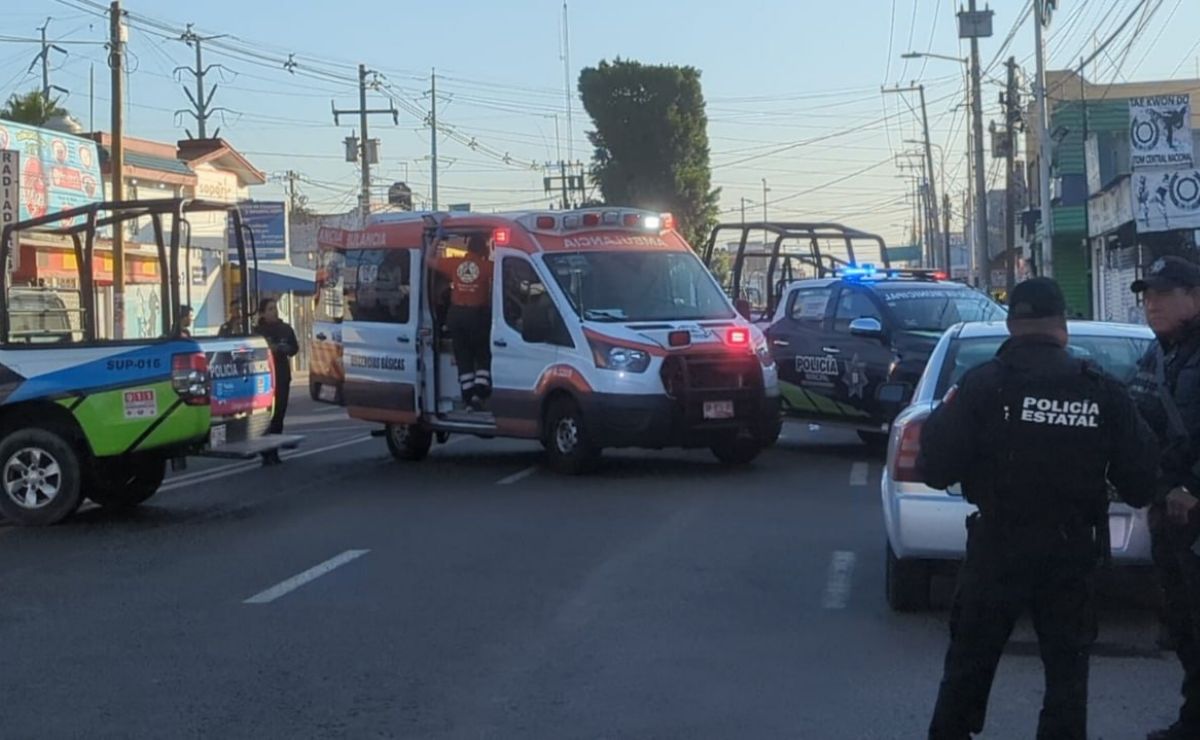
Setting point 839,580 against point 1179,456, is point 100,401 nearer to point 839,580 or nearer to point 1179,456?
point 839,580

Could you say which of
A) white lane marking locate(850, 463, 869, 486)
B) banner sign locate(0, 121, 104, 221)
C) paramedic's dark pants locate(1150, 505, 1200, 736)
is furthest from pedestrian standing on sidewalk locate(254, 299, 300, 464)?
banner sign locate(0, 121, 104, 221)

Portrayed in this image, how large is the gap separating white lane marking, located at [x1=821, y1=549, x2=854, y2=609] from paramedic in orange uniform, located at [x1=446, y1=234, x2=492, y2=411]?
6.45 m

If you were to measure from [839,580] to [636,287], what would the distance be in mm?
6626

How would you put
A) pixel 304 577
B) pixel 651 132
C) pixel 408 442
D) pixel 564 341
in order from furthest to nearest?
pixel 651 132 < pixel 408 442 < pixel 564 341 < pixel 304 577

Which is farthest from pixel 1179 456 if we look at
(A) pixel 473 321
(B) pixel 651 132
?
(B) pixel 651 132

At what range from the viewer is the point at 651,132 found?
65812 millimetres

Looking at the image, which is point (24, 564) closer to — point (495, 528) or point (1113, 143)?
point (495, 528)

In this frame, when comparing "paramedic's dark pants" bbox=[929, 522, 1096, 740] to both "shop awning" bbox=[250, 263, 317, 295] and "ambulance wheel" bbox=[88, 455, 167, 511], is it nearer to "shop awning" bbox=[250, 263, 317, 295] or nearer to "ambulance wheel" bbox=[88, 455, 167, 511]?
"ambulance wheel" bbox=[88, 455, 167, 511]

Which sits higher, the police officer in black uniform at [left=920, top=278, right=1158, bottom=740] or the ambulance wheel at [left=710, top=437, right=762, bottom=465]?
the police officer in black uniform at [left=920, top=278, right=1158, bottom=740]

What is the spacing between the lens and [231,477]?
55.4 ft

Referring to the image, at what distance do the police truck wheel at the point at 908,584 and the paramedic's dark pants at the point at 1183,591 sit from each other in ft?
8.25

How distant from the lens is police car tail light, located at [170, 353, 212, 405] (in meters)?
12.9

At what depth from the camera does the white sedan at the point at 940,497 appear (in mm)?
8203

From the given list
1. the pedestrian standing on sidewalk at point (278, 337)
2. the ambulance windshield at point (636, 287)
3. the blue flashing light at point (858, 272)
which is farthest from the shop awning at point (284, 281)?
the ambulance windshield at point (636, 287)
